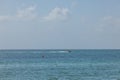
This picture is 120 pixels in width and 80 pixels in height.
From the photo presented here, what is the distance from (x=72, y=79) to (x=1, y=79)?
30.0ft

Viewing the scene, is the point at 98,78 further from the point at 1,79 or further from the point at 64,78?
the point at 1,79

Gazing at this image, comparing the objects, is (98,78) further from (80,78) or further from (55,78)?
(55,78)

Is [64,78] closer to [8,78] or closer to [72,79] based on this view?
[72,79]

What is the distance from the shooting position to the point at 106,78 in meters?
49.7

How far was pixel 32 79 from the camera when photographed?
49.3 metres

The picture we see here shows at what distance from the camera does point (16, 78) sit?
5072cm

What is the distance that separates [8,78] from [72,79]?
28.1 ft

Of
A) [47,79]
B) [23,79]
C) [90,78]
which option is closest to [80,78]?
[90,78]

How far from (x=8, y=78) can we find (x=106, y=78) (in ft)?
42.4

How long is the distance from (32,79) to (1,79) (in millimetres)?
3985

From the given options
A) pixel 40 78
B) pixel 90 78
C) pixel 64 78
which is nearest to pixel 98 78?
pixel 90 78

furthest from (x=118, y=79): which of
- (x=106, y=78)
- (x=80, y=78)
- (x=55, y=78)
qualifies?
(x=55, y=78)

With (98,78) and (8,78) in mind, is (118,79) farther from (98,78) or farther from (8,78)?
(8,78)

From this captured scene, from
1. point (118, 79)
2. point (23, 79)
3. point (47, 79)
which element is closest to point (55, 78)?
point (47, 79)
